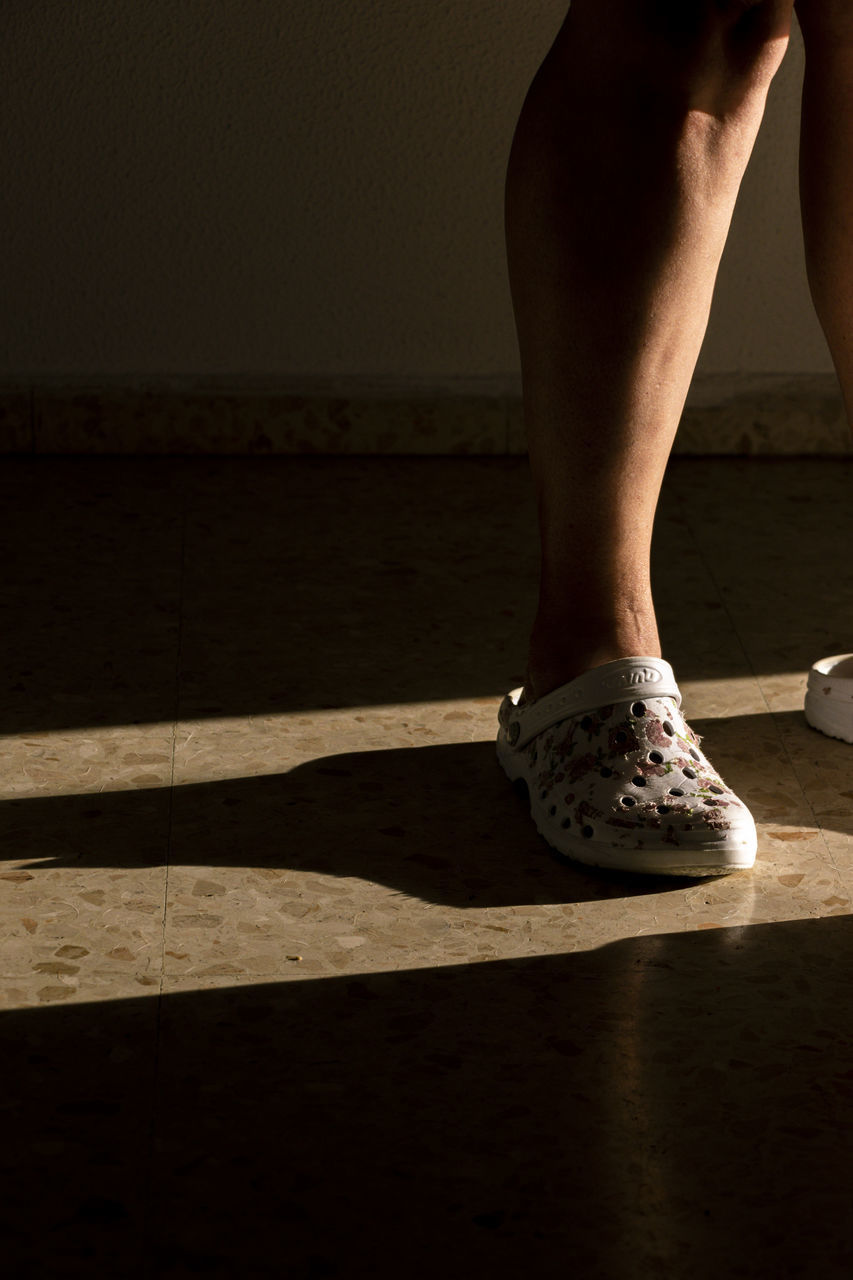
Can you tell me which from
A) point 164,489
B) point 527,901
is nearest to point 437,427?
point 164,489

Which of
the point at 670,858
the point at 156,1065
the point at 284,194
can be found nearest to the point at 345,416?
the point at 284,194

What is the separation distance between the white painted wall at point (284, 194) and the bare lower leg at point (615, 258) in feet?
3.19

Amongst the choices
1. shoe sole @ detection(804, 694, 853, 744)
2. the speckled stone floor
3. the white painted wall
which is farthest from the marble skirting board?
shoe sole @ detection(804, 694, 853, 744)

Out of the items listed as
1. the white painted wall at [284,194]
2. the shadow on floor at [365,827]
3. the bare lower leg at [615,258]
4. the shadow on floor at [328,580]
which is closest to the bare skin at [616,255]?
the bare lower leg at [615,258]

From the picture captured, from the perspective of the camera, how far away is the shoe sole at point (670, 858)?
102cm

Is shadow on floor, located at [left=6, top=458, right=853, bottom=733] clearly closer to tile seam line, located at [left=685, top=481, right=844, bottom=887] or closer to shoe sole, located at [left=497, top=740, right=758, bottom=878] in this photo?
tile seam line, located at [left=685, top=481, right=844, bottom=887]

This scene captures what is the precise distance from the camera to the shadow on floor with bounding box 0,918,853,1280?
2.26 feet

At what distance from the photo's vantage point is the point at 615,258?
1045mm

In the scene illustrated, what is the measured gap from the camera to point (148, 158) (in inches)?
79.4

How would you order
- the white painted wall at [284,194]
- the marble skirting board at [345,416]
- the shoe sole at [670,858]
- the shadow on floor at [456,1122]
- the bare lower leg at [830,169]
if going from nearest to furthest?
the shadow on floor at [456,1122], the shoe sole at [670,858], the bare lower leg at [830,169], the white painted wall at [284,194], the marble skirting board at [345,416]

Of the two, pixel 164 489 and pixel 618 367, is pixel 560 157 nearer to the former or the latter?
pixel 618 367

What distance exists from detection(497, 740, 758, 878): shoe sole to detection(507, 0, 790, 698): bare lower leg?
0.15m

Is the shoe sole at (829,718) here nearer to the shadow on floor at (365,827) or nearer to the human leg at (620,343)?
the shadow on floor at (365,827)

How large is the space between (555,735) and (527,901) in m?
0.16
